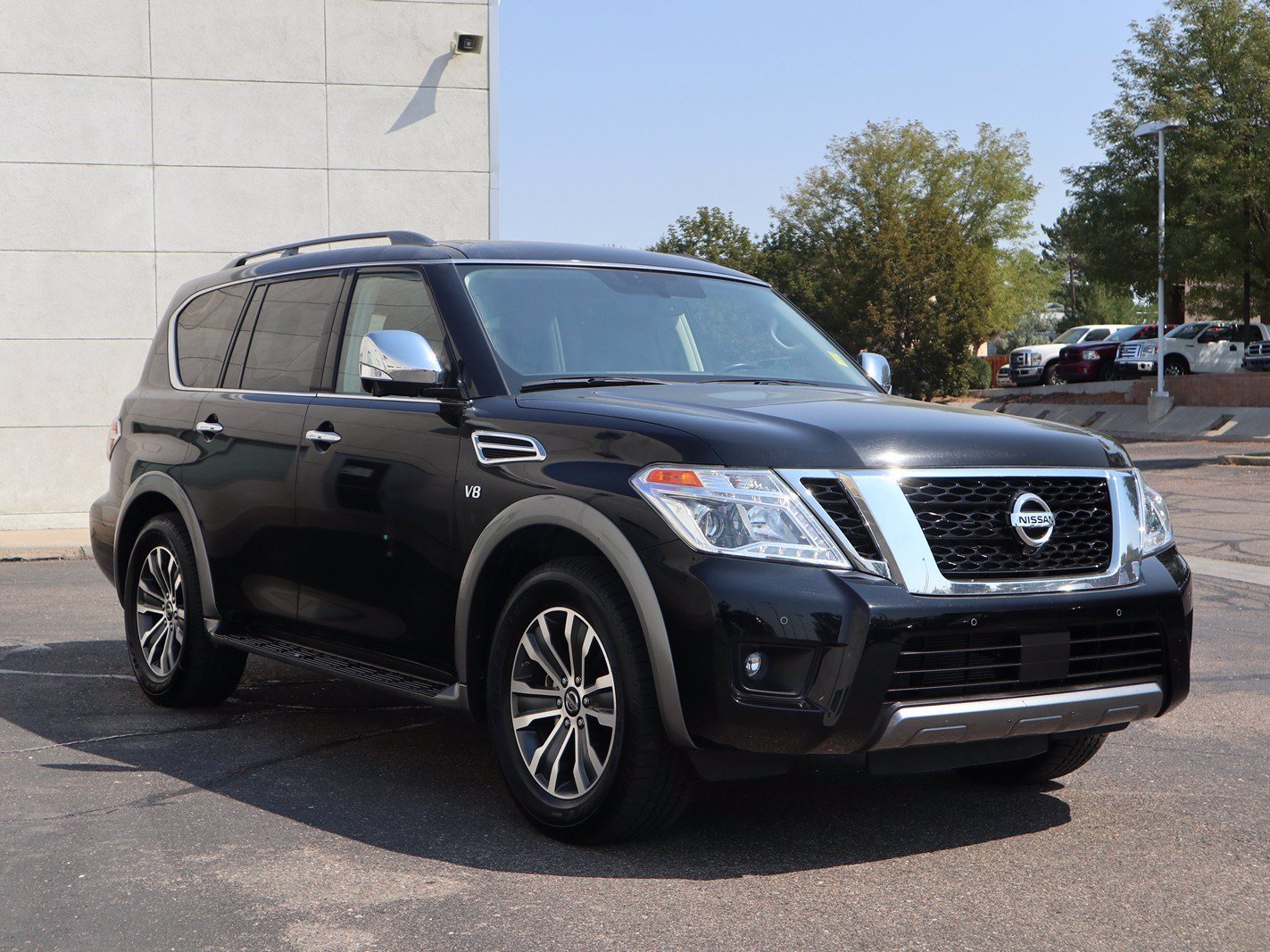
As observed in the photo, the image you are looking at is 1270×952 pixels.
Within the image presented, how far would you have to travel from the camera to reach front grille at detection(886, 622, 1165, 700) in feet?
13.1

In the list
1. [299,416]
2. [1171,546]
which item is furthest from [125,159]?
[1171,546]

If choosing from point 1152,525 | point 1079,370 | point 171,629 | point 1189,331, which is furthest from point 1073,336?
point 1152,525

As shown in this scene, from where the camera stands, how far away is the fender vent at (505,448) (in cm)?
458

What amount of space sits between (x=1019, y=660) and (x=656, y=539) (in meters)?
1.07

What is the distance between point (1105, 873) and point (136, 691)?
4616 millimetres

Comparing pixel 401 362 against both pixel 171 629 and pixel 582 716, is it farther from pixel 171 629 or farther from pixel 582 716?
pixel 171 629

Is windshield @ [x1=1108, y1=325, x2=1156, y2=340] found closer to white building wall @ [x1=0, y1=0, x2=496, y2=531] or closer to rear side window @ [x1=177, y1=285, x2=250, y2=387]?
white building wall @ [x1=0, y1=0, x2=496, y2=531]

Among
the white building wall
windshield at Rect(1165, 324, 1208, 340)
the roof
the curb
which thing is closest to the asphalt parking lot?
the roof

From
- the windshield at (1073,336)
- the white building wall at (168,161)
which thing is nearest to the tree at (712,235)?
the windshield at (1073,336)

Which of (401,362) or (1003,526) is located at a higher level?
(401,362)

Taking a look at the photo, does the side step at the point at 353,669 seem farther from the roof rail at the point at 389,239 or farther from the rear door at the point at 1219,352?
the rear door at the point at 1219,352

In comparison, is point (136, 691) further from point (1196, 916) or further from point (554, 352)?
point (1196, 916)

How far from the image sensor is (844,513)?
4.03 meters

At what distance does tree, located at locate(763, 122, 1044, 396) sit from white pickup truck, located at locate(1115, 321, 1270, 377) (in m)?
21.0
